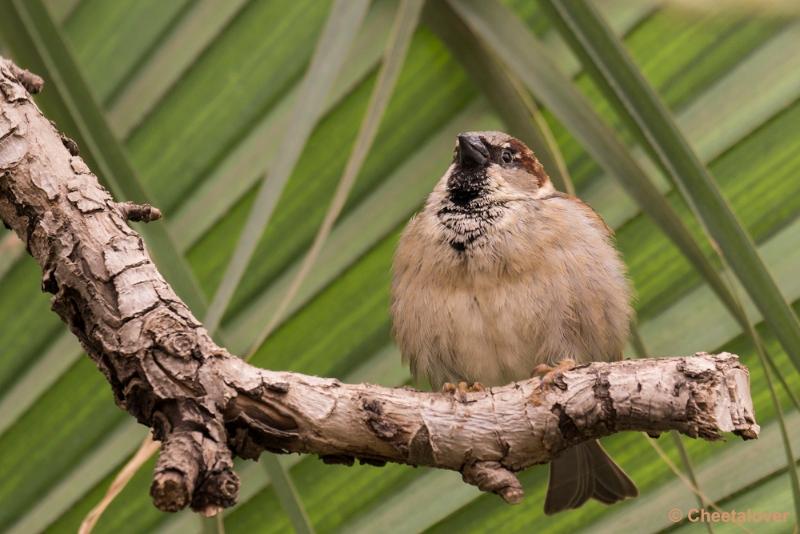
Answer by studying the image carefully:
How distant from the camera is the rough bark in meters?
1.12

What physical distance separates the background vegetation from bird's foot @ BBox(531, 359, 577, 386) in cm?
24

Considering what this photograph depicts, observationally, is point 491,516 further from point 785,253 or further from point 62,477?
point 62,477

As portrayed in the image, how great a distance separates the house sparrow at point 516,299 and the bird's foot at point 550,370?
75 mm

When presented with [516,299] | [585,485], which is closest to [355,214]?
[516,299]

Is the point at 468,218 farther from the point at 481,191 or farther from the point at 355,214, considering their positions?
the point at 355,214

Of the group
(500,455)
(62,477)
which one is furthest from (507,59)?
(62,477)

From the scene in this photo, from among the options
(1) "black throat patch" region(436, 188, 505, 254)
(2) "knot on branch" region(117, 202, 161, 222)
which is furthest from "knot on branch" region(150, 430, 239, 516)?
(1) "black throat patch" region(436, 188, 505, 254)

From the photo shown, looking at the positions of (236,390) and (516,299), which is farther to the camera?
(516,299)

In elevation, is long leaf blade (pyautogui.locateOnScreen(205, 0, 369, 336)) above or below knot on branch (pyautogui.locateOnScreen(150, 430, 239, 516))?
above

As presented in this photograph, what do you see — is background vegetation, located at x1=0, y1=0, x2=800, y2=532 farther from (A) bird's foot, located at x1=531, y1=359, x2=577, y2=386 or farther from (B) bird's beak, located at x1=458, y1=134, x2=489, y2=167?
(A) bird's foot, located at x1=531, y1=359, x2=577, y2=386

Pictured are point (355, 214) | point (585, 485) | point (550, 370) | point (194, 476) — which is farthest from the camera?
point (355, 214)

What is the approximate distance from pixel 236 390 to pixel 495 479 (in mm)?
348

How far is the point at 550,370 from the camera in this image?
158cm

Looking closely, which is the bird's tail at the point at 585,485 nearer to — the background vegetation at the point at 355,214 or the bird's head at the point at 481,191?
the background vegetation at the point at 355,214
